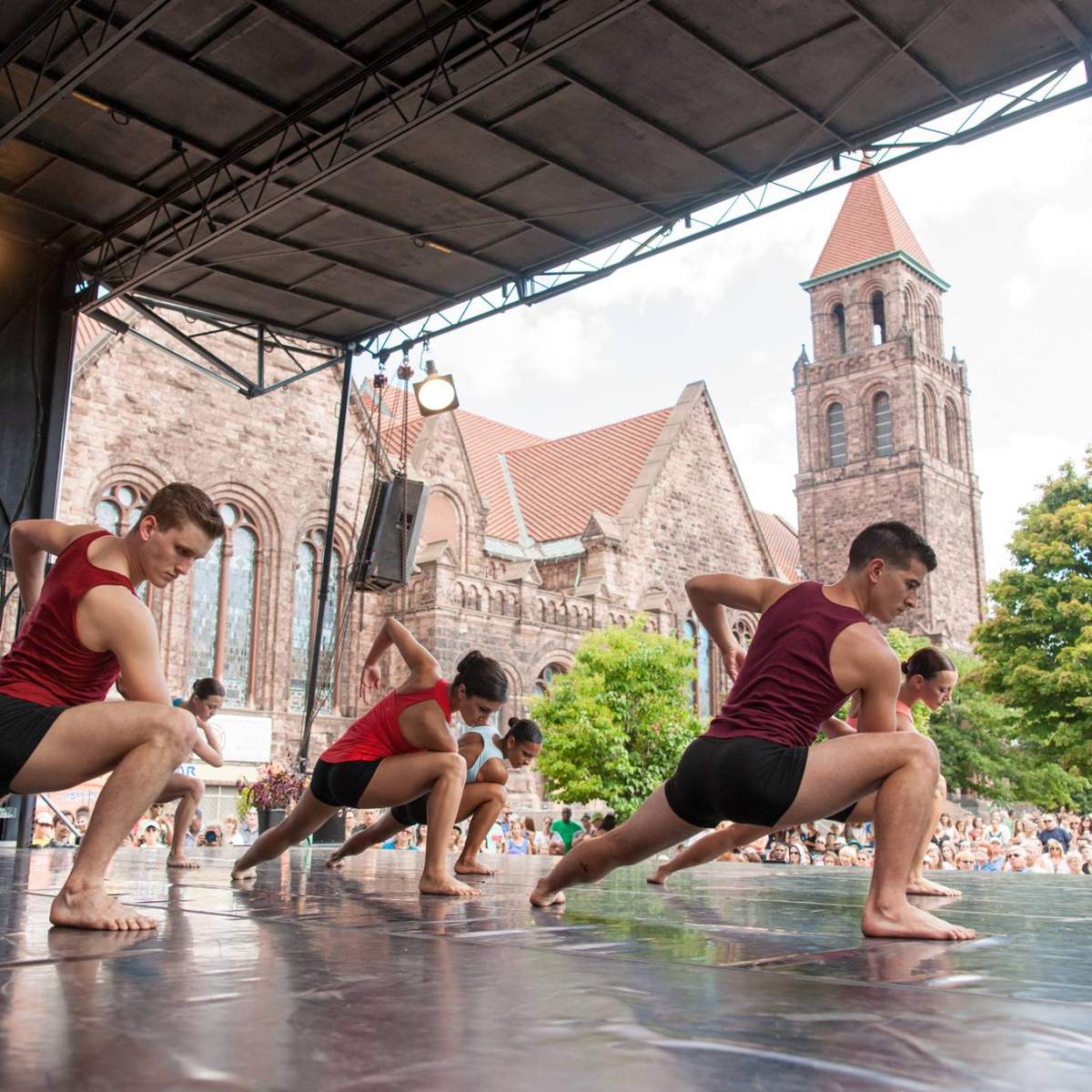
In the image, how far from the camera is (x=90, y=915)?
144 inches

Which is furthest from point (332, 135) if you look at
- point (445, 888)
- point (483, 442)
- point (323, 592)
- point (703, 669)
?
point (483, 442)

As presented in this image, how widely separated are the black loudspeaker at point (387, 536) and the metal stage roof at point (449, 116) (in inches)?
131

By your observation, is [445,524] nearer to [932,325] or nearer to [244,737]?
[244,737]

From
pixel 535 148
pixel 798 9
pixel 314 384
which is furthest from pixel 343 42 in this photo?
pixel 314 384

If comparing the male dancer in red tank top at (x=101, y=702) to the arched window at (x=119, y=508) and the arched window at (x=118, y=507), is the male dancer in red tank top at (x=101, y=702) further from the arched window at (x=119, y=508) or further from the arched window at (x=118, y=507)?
the arched window at (x=118, y=507)

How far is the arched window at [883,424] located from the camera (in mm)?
60781

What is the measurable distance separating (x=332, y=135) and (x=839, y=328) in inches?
2225

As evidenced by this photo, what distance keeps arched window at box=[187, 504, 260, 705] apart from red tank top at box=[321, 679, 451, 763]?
18847mm

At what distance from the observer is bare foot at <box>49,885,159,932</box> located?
3650 millimetres

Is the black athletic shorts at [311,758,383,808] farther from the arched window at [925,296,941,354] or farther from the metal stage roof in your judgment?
the arched window at [925,296,941,354]

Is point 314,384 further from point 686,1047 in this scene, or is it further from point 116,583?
point 686,1047

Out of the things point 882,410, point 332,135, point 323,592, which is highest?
point 882,410

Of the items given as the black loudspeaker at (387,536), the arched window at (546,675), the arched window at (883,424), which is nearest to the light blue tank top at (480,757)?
the black loudspeaker at (387,536)

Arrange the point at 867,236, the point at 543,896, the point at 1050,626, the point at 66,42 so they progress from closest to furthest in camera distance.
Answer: the point at 543,896 < the point at 66,42 < the point at 1050,626 < the point at 867,236
